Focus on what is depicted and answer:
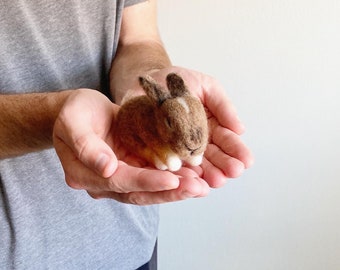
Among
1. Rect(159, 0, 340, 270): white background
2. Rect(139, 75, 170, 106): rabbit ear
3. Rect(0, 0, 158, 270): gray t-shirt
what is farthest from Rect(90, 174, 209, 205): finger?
Rect(159, 0, 340, 270): white background

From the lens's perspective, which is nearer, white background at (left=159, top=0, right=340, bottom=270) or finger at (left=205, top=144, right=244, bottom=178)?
finger at (left=205, top=144, right=244, bottom=178)

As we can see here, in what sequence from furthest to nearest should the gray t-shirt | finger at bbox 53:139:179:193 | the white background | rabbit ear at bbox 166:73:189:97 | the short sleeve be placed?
the white background, the short sleeve, the gray t-shirt, rabbit ear at bbox 166:73:189:97, finger at bbox 53:139:179:193

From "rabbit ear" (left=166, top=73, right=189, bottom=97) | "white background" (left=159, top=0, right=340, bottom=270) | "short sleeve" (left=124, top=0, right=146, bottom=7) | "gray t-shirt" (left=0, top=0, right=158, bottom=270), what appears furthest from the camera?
"white background" (left=159, top=0, right=340, bottom=270)

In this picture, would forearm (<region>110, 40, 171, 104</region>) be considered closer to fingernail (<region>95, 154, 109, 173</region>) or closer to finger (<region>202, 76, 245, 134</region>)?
finger (<region>202, 76, 245, 134</region>)

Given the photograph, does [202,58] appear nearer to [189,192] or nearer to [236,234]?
[236,234]

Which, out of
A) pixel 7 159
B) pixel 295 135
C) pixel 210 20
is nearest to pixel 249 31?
pixel 210 20

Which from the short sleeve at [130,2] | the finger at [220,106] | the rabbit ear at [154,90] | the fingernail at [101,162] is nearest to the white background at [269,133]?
the short sleeve at [130,2]

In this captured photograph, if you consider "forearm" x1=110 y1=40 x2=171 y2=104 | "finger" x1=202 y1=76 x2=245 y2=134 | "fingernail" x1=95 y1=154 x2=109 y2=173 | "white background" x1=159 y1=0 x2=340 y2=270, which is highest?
"fingernail" x1=95 y1=154 x2=109 y2=173
